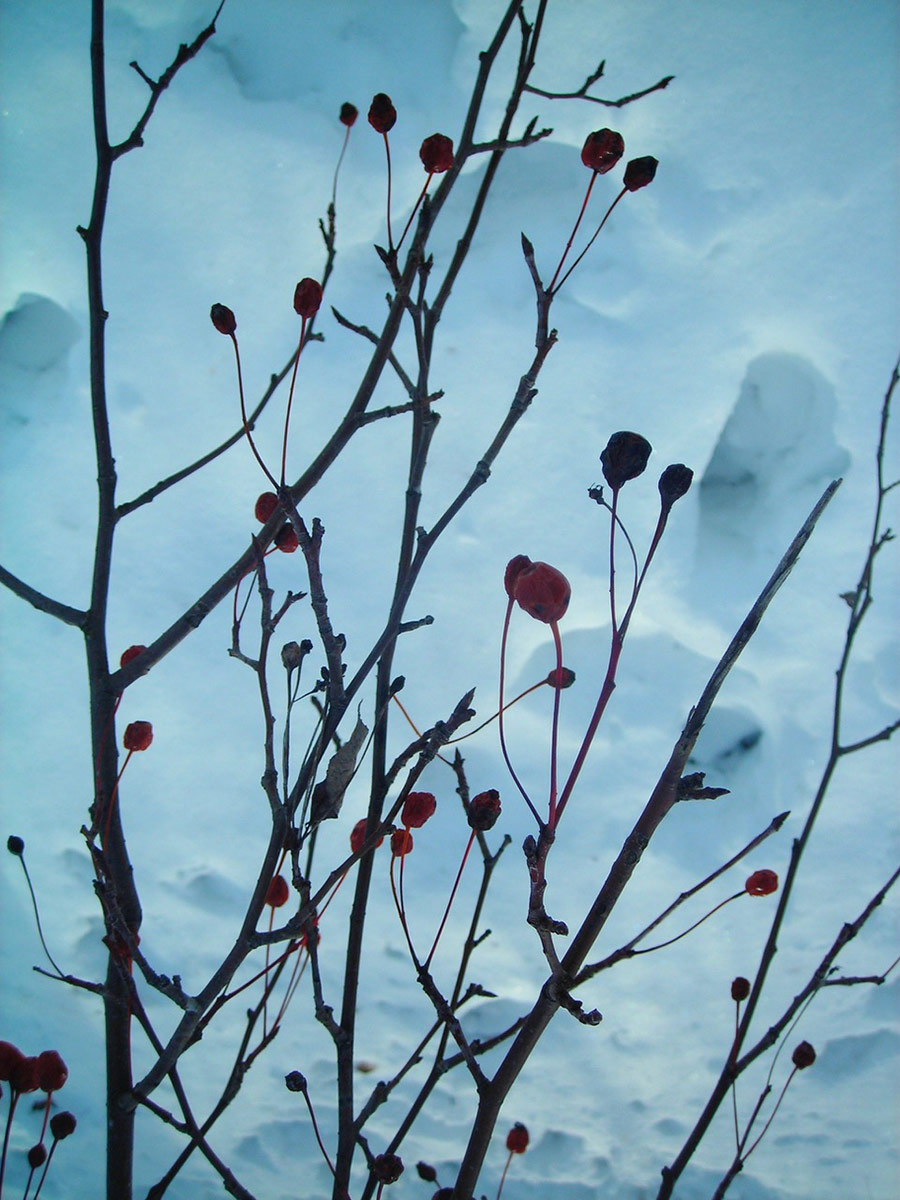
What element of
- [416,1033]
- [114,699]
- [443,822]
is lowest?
[416,1033]

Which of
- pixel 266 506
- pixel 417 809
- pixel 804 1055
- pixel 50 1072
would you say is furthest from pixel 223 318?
pixel 804 1055

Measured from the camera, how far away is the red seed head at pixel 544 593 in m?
0.51

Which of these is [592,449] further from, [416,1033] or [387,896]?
[416,1033]

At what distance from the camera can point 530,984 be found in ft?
5.44

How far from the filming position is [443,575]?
1.65 metres

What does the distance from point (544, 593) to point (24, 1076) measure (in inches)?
34.1

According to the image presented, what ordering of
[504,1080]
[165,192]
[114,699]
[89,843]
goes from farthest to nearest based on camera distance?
[165,192] < [114,699] < [89,843] < [504,1080]

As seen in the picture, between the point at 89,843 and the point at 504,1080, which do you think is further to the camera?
the point at 89,843

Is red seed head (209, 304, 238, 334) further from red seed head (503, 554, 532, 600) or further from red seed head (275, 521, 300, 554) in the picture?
red seed head (503, 554, 532, 600)

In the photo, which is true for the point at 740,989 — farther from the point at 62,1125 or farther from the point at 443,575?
the point at 443,575

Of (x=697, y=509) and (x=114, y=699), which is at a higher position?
(x=697, y=509)

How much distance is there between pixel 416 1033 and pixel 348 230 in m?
1.84

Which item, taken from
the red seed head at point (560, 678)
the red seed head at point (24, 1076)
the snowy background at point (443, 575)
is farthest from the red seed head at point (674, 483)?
the snowy background at point (443, 575)

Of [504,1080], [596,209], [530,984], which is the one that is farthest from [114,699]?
[596,209]
